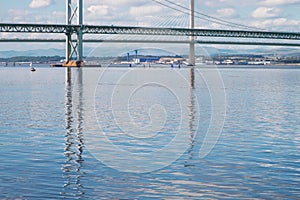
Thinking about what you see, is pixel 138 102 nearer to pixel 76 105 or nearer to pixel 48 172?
pixel 76 105

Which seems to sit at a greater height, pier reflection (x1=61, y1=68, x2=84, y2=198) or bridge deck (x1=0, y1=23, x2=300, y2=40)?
bridge deck (x1=0, y1=23, x2=300, y2=40)

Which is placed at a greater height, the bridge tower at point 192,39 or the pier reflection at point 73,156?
the bridge tower at point 192,39

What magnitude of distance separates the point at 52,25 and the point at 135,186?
99.5m

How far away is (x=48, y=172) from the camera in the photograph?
1152 centimetres

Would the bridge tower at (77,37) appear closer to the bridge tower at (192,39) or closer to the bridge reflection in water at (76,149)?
the bridge tower at (192,39)

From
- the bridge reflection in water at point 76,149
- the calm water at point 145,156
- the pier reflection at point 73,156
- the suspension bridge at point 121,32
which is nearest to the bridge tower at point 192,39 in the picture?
the suspension bridge at point 121,32

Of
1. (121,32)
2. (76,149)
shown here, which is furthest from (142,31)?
(76,149)

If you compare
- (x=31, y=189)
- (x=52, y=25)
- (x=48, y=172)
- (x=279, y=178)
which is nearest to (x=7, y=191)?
(x=31, y=189)

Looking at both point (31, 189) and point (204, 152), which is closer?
point (31, 189)

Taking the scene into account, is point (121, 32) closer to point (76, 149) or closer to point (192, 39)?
point (192, 39)

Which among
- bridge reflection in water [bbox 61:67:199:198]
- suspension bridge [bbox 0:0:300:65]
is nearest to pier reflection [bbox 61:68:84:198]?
bridge reflection in water [bbox 61:67:199:198]

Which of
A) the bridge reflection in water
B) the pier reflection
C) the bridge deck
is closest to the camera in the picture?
the pier reflection

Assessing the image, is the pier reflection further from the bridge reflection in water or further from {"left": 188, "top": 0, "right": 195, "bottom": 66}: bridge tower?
{"left": 188, "top": 0, "right": 195, "bottom": 66}: bridge tower

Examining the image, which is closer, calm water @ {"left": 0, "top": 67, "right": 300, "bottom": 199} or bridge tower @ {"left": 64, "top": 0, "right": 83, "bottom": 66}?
calm water @ {"left": 0, "top": 67, "right": 300, "bottom": 199}
